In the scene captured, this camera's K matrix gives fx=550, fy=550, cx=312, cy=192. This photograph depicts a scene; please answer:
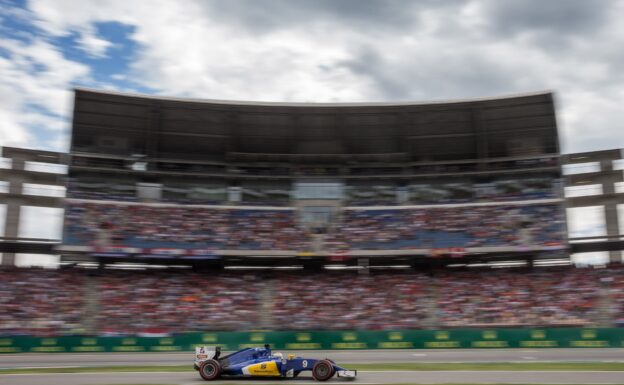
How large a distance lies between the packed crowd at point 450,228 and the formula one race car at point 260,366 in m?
23.2

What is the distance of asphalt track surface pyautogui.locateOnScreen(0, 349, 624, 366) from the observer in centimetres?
2312

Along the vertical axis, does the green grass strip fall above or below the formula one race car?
below

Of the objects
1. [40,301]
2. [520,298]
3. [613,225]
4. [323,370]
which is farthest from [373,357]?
[613,225]

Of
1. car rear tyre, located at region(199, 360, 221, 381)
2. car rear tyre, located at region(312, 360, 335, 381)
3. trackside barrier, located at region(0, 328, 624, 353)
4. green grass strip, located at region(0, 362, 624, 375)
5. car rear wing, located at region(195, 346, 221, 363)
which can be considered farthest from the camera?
trackside barrier, located at region(0, 328, 624, 353)

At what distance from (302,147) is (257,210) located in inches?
245

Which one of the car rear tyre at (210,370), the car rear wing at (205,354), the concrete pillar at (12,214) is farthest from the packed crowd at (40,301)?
the car rear tyre at (210,370)

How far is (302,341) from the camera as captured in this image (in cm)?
2931

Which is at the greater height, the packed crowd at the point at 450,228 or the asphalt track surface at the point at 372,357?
the packed crowd at the point at 450,228

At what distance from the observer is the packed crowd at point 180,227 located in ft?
128

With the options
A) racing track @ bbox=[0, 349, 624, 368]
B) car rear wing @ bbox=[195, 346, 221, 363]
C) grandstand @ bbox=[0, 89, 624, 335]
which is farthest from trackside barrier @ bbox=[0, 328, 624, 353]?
car rear wing @ bbox=[195, 346, 221, 363]

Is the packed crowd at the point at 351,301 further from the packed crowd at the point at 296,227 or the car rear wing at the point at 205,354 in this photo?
the car rear wing at the point at 205,354

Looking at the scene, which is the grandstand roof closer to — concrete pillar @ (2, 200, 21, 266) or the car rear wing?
concrete pillar @ (2, 200, 21, 266)

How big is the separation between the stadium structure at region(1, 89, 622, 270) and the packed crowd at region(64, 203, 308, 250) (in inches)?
4.2

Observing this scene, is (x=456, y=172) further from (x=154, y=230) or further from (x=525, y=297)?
(x=154, y=230)
